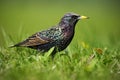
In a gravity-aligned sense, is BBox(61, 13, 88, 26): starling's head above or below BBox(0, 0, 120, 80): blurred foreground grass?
above

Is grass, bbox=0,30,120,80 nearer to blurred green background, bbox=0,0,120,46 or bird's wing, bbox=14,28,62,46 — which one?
bird's wing, bbox=14,28,62,46

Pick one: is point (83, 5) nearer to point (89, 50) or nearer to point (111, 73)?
point (89, 50)

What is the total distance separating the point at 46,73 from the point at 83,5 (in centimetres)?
1590

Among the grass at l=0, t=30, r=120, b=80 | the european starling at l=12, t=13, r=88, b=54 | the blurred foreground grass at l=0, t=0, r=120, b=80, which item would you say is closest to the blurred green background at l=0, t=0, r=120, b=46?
the blurred foreground grass at l=0, t=0, r=120, b=80

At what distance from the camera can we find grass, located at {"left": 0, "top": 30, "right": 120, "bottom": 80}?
7.51 m

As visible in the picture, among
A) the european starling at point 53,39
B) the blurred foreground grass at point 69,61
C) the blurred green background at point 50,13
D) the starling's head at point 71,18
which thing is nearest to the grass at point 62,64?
the blurred foreground grass at point 69,61

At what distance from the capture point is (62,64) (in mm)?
8281

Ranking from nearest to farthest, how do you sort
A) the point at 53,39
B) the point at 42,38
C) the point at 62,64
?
the point at 62,64, the point at 53,39, the point at 42,38

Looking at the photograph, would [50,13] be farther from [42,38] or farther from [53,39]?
[53,39]

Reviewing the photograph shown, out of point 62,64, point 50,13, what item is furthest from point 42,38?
point 50,13

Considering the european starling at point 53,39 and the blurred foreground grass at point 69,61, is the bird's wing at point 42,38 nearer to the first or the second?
the european starling at point 53,39

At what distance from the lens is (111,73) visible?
311 inches

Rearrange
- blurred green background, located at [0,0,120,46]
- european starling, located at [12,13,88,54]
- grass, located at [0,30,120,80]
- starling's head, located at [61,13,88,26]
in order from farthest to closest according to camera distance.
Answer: blurred green background, located at [0,0,120,46]
starling's head, located at [61,13,88,26]
european starling, located at [12,13,88,54]
grass, located at [0,30,120,80]

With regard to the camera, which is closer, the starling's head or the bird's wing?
the bird's wing
